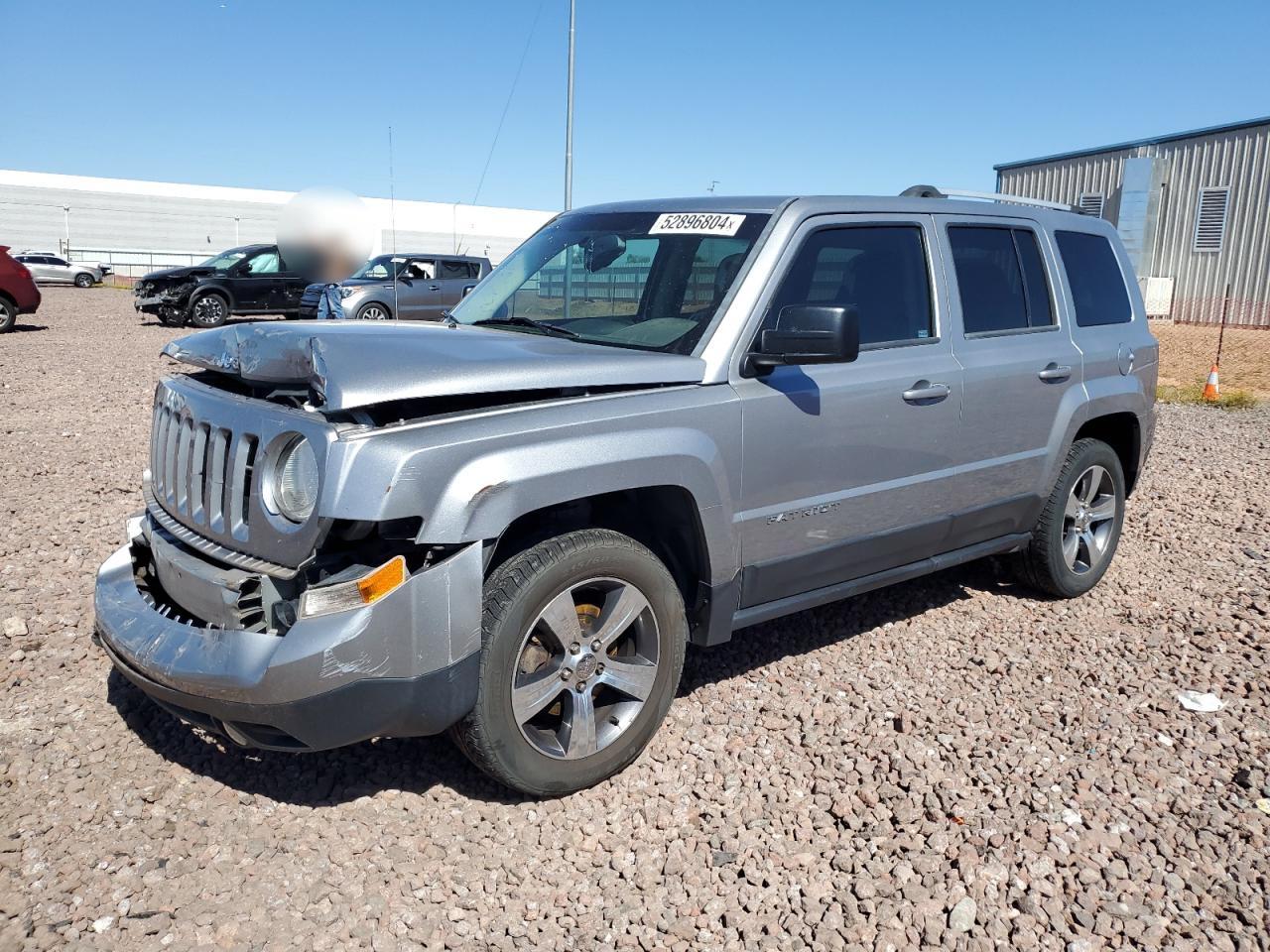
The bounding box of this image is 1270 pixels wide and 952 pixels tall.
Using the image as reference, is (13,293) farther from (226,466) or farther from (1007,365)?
(1007,365)

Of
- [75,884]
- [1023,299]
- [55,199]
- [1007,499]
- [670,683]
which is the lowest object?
[75,884]

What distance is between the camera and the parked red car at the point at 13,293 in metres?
18.4

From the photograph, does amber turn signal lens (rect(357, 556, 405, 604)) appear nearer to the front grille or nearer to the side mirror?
the front grille

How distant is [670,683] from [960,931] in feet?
3.88

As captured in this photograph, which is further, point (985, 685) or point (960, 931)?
point (985, 685)

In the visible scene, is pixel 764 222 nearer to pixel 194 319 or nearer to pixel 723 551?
pixel 723 551

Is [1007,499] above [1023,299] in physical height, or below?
below

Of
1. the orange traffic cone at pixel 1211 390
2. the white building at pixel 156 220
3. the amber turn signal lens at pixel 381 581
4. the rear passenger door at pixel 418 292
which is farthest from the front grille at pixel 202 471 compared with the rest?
the white building at pixel 156 220

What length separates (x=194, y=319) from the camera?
2158 centimetres

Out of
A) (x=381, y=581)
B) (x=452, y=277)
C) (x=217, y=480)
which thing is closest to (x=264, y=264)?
(x=452, y=277)

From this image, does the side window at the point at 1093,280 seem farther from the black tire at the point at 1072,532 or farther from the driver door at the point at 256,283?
the driver door at the point at 256,283

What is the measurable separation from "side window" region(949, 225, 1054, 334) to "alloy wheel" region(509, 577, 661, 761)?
2147mm

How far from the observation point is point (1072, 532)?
525cm

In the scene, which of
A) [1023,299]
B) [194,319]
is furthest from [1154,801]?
[194,319]
